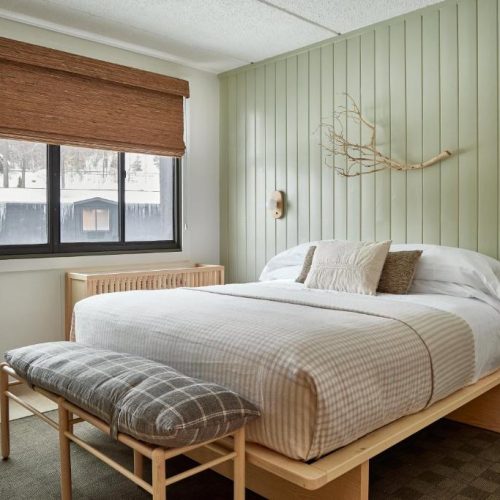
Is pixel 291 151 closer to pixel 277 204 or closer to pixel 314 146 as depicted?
pixel 314 146

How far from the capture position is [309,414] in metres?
1.69

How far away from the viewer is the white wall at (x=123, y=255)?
11.8 feet

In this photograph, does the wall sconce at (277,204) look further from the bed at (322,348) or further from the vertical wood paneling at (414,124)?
A: the bed at (322,348)

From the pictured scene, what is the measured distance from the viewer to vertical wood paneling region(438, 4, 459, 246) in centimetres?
326

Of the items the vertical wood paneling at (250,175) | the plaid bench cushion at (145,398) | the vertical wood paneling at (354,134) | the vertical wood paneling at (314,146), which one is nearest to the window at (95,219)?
the vertical wood paneling at (250,175)

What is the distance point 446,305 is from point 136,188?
2.57 m

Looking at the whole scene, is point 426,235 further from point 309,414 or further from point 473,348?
point 309,414

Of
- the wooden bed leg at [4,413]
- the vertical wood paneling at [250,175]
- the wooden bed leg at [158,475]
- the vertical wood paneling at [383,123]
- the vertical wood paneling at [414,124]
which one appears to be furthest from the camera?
the vertical wood paneling at [250,175]

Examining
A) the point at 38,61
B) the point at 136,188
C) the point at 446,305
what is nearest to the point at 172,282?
the point at 136,188

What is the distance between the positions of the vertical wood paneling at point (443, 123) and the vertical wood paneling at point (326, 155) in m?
0.71

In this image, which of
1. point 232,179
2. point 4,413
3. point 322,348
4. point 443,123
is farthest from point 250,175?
point 322,348

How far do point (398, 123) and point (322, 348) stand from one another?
84.2 inches

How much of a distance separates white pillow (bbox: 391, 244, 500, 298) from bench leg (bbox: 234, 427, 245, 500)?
165cm

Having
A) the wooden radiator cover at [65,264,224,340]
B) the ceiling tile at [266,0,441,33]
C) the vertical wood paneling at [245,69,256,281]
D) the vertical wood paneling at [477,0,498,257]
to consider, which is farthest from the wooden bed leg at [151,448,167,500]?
the vertical wood paneling at [245,69,256,281]
